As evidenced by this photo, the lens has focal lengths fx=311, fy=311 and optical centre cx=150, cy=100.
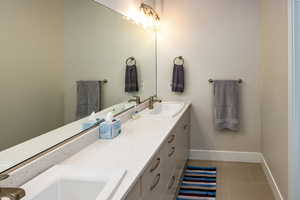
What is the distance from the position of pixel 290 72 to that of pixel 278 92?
1.67ft

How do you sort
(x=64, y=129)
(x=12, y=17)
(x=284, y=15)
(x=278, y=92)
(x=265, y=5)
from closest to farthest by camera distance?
(x=12, y=17), (x=64, y=129), (x=284, y=15), (x=278, y=92), (x=265, y=5)

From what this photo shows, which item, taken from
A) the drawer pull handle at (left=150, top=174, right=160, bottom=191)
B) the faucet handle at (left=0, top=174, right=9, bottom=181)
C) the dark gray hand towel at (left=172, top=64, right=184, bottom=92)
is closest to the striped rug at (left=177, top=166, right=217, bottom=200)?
the dark gray hand towel at (left=172, top=64, right=184, bottom=92)

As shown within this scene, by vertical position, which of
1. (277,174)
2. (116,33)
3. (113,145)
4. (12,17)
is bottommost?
(277,174)

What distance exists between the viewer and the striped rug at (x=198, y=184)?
3.15 meters

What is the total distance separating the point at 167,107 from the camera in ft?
12.8

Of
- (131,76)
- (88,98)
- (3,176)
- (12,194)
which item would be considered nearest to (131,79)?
(131,76)

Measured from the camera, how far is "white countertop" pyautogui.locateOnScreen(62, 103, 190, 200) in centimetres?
154

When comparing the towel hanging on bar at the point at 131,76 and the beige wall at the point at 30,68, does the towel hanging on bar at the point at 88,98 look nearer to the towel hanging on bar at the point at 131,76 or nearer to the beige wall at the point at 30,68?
the beige wall at the point at 30,68

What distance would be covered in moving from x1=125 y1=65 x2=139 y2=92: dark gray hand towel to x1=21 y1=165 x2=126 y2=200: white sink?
174 cm

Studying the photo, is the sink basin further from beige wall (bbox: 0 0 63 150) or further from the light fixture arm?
beige wall (bbox: 0 0 63 150)

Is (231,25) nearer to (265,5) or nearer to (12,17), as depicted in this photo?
(265,5)

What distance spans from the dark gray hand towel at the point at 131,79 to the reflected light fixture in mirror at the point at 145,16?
534mm

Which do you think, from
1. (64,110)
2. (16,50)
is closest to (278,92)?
(64,110)

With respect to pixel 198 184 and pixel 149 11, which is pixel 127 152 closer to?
pixel 198 184
